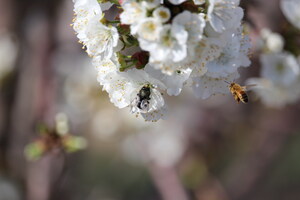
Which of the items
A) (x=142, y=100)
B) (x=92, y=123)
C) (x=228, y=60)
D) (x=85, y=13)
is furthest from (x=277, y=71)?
(x=92, y=123)

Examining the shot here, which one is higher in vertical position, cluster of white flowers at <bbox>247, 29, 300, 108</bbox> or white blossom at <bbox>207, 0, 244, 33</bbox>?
white blossom at <bbox>207, 0, 244, 33</bbox>

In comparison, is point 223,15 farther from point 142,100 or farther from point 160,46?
point 142,100

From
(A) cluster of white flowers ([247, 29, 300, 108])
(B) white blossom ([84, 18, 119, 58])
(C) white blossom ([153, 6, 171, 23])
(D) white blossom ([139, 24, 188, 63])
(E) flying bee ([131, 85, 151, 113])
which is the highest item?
(C) white blossom ([153, 6, 171, 23])

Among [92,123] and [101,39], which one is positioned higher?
[101,39]

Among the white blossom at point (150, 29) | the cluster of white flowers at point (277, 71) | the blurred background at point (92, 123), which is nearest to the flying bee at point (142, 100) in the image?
the white blossom at point (150, 29)

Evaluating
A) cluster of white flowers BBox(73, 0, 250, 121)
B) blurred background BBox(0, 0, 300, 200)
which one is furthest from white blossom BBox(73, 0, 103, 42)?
blurred background BBox(0, 0, 300, 200)

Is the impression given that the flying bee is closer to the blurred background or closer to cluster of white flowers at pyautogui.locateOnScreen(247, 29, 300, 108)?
cluster of white flowers at pyautogui.locateOnScreen(247, 29, 300, 108)
